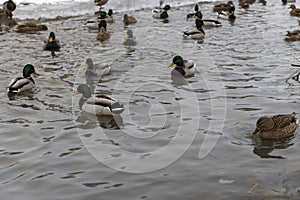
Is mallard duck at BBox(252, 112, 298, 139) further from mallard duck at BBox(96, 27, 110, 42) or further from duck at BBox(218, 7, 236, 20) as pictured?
duck at BBox(218, 7, 236, 20)

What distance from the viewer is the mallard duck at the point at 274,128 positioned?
26.6 ft

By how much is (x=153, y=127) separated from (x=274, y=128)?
219cm

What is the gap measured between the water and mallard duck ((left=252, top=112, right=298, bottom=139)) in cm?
17

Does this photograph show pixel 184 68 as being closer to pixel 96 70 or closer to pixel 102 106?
pixel 96 70

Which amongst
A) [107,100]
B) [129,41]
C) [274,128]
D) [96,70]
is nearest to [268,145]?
[274,128]

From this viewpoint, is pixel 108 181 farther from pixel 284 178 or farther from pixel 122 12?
pixel 122 12

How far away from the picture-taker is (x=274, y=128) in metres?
8.12

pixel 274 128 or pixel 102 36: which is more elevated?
pixel 102 36

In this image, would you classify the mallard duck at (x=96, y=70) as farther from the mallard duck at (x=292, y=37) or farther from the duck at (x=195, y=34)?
the mallard duck at (x=292, y=37)

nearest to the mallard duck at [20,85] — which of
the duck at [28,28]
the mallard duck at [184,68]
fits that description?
the mallard duck at [184,68]

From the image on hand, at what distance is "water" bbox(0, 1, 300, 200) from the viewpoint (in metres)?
6.61

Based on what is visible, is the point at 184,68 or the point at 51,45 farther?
the point at 51,45

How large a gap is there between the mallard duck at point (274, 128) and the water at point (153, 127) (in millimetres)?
166

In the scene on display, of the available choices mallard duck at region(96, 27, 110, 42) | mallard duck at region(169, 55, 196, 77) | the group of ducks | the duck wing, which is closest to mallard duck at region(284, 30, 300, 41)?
the group of ducks
